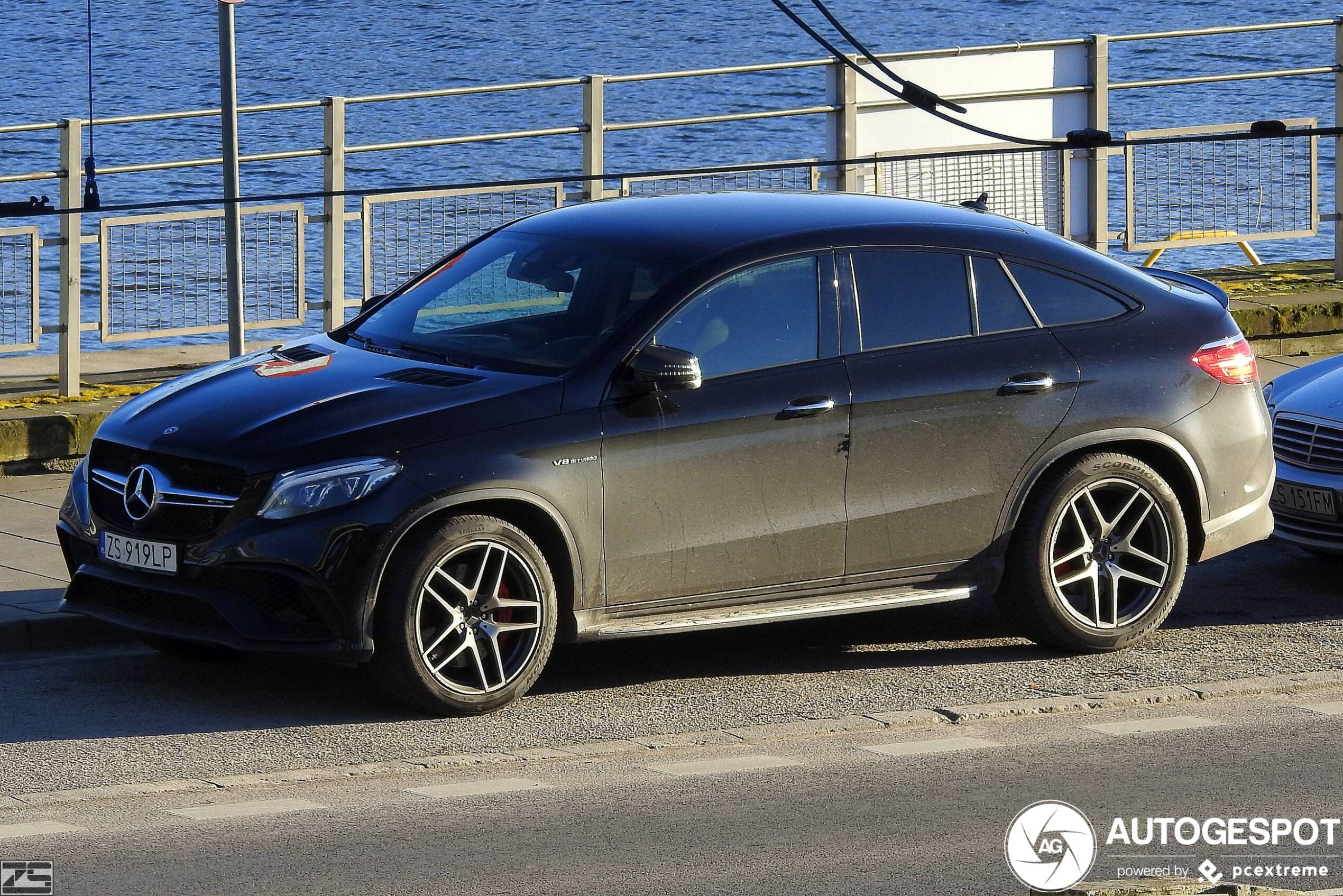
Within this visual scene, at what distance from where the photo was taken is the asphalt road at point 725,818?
241 inches

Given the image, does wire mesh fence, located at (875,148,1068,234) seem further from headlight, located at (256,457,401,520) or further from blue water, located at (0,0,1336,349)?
headlight, located at (256,457,401,520)

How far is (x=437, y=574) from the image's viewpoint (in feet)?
25.0

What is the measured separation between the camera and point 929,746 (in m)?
7.55

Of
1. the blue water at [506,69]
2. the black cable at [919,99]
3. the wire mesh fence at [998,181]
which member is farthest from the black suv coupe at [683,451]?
the blue water at [506,69]

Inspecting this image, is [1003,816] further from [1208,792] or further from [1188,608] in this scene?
[1188,608]

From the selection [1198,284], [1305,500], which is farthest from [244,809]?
[1305,500]

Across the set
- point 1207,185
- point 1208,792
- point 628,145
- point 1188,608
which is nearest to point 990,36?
point 628,145

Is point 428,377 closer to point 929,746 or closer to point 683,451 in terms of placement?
point 683,451

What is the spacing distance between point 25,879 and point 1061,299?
14.9 ft

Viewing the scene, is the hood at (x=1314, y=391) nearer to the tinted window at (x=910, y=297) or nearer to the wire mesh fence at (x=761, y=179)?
the tinted window at (x=910, y=297)

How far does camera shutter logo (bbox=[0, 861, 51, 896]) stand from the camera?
6000 mm

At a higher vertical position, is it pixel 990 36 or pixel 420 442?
pixel 990 36

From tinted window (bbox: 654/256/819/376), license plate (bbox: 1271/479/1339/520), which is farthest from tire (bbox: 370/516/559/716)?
license plate (bbox: 1271/479/1339/520)

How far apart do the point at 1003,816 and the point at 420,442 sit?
7.47ft
